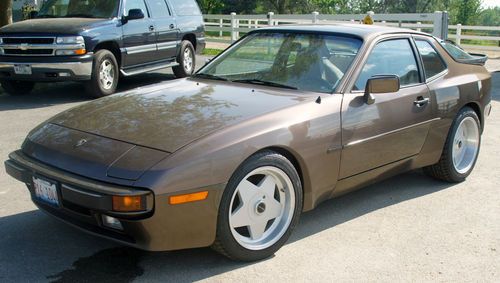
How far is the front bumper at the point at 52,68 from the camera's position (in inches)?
342

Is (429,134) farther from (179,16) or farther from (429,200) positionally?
(179,16)

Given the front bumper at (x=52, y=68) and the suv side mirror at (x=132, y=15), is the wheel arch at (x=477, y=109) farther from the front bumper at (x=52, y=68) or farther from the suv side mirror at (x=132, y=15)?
the suv side mirror at (x=132, y=15)

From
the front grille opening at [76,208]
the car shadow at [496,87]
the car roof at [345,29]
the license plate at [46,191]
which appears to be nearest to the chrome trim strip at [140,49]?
the car roof at [345,29]

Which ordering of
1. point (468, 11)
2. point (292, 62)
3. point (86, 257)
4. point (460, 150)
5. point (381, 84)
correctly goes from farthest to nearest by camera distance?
point (468, 11)
point (460, 150)
point (292, 62)
point (381, 84)
point (86, 257)

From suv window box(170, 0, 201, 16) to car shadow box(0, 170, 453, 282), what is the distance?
25.8ft

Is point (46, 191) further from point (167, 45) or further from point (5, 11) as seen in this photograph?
point (5, 11)

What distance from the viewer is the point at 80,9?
387 inches

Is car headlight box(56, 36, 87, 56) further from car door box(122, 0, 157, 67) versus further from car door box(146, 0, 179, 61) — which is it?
car door box(146, 0, 179, 61)

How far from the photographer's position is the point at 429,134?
4.75 m

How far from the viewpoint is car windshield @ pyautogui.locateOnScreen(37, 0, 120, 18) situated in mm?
9641

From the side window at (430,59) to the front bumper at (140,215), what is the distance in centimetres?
259

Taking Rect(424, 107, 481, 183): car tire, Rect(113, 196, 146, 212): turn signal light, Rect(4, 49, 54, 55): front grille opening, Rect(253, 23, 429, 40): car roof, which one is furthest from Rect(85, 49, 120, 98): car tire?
Rect(113, 196, 146, 212): turn signal light

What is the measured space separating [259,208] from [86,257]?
113 centimetres

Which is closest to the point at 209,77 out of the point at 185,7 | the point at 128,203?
the point at 128,203
